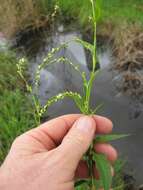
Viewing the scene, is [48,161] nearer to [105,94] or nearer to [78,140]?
[78,140]

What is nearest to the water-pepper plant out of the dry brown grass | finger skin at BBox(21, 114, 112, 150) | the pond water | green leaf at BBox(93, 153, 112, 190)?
green leaf at BBox(93, 153, 112, 190)

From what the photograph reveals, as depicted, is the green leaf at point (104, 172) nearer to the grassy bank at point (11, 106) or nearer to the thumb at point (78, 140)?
the thumb at point (78, 140)

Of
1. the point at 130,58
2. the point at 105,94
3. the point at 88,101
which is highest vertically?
the point at 88,101

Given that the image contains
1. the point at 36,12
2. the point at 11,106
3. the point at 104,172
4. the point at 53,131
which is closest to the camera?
the point at 104,172

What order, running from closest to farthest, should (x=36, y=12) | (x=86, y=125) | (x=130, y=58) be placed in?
(x=86, y=125)
(x=130, y=58)
(x=36, y=12)

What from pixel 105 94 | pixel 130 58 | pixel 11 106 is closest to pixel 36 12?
pixel 130 58

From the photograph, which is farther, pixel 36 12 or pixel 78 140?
pixel 36 12

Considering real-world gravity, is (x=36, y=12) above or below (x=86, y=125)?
below

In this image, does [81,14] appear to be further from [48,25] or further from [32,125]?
[32,125]
